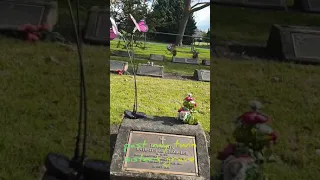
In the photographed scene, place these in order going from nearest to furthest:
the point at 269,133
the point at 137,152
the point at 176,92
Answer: the point at 269,133
the point at 137,152
the point at 176,92

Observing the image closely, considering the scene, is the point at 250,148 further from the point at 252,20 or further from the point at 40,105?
the point at 40,105

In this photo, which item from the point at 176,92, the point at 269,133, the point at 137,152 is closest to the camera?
the point at 269,133

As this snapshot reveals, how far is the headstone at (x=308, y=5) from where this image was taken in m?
2.23

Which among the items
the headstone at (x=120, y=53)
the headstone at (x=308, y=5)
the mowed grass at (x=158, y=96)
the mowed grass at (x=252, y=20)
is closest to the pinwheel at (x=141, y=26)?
the headstone at (x=120, y=53)

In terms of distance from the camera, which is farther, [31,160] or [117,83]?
[117,83]

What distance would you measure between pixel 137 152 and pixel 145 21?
75cm

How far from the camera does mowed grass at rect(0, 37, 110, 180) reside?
7.27 ft

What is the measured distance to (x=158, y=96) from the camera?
250 centimetres

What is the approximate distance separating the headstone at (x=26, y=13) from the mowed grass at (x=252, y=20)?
853 millimetres

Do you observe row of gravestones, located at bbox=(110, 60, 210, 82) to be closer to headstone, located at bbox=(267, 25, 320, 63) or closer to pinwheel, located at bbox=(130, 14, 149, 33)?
pinwheel, located at bbox=(130, 14, 149, 33)

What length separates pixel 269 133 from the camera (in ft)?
7.13

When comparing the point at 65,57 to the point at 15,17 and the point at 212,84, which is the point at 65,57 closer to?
the point at 15,17

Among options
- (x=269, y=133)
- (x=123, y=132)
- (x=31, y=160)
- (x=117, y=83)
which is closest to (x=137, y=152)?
(x=123, y=132)

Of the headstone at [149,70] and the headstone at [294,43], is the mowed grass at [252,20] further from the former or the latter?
the headstone at [149,70]
